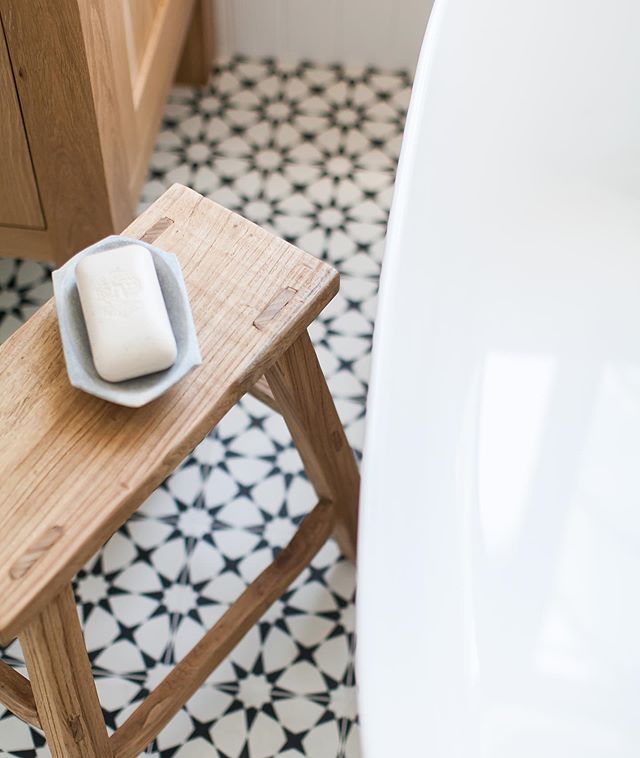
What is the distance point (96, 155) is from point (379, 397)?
0.50m

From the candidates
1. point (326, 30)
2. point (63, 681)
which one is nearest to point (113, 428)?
point (63, 681)

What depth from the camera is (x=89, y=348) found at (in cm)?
84

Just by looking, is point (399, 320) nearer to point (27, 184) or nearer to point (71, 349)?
point (71, 349)

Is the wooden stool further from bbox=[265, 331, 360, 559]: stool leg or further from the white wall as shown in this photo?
the white wall

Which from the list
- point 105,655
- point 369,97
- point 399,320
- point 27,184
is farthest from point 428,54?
point 105,655

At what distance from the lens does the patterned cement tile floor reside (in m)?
1.18

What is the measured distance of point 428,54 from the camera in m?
1.15

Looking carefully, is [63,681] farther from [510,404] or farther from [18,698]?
[510,404]

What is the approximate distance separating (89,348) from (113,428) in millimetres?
70

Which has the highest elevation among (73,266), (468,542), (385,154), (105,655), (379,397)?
(73,266)

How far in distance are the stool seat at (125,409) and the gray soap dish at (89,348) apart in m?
0.02

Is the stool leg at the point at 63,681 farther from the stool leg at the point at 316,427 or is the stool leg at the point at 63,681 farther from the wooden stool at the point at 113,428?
the stool leg at the point at 316,427

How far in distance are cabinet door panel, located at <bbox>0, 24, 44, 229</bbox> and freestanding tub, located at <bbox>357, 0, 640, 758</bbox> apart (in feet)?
1.47

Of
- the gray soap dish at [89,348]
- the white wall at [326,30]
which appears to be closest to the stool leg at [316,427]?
the gray soap dish at [89,348]
